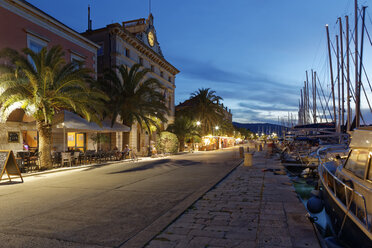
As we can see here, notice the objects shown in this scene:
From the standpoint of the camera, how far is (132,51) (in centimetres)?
3256

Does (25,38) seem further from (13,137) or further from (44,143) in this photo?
(44,143)

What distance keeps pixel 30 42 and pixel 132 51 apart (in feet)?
47.3

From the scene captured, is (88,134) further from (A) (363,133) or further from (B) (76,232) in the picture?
(A) (363,133)

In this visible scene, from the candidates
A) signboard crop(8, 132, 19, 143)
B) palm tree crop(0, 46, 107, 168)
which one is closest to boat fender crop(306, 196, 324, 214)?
palm tree crop(0, 46, 107, 168)

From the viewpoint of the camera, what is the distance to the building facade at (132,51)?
28.8 metres

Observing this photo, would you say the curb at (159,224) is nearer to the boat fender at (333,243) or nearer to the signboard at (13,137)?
the boat fender at (333,243)

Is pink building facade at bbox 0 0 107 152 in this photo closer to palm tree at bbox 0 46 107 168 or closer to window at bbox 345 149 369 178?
palm tree at bbox 0 46 107 168

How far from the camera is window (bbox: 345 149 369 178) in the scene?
4770 millimetres

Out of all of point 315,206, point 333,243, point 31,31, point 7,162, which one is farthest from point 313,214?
point 31,31

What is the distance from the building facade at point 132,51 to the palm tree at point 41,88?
32.0 feet

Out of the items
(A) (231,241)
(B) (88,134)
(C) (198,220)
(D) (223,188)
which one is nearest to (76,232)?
(C) (198,220)

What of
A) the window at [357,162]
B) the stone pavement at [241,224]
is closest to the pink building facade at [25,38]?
the stone pavement at [241,224]

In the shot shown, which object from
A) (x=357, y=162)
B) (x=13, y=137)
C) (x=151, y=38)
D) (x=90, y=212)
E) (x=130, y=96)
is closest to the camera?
(x=357, y=162)

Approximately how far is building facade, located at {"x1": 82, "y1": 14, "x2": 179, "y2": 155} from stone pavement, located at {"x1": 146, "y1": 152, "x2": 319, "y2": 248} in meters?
18.8
